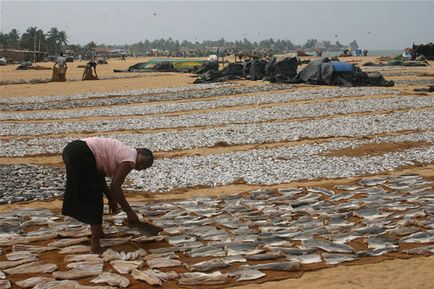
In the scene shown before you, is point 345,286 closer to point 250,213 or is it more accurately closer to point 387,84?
point 250,213

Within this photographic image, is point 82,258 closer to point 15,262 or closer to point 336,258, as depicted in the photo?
point 15,262

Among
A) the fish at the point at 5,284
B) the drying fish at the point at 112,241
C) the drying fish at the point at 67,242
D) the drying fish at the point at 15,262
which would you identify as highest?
the drying fish at the point at 112,241

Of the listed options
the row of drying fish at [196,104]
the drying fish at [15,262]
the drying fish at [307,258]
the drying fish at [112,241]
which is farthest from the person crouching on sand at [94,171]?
the row of drying fish at [196,104]

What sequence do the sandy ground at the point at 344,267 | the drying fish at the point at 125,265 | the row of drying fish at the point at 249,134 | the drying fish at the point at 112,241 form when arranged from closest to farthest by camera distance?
1. the sandy ground at the point at 344,267
2. the drying fish at the point at 125,265
3. the drying fish at the point at 112,241
4. the row of drying fish at the point at 249,134

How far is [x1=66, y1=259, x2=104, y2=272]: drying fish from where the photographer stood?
5729 mm

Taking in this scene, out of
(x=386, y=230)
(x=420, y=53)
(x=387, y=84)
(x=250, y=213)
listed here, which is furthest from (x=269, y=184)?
(x=420, y=53)

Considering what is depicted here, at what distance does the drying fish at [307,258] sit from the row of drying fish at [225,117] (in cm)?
1231

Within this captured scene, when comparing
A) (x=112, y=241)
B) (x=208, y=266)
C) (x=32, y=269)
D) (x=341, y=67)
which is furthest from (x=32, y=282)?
(x=341, y=67)

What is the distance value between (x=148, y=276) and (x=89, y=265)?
0.80 meters

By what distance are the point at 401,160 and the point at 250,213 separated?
5496 mm

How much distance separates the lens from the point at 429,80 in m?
35.6

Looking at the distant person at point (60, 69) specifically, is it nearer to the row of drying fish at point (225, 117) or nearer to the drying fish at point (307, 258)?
the row of drying fish at point (225, 117)

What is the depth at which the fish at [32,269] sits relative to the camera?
5734 millimetres

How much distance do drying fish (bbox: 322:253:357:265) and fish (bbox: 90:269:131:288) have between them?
2.37 m
